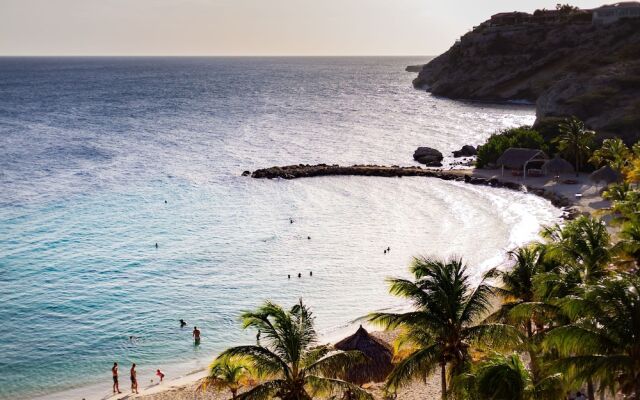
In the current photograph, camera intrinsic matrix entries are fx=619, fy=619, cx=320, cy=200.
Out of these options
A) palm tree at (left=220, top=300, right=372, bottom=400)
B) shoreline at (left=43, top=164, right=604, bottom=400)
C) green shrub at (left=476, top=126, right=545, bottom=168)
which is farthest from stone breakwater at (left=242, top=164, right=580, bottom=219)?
palm tree at (left=220, top=300, right=372, bottom=400)

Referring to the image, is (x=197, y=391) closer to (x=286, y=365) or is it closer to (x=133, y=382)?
(x=133, y=382)

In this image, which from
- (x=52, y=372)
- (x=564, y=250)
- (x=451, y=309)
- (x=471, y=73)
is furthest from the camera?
(x=471, y=73)

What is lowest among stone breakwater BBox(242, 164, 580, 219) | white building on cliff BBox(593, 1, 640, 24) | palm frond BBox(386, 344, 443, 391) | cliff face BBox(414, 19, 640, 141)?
stone breakwater BBox(242, 164, 580, 219)

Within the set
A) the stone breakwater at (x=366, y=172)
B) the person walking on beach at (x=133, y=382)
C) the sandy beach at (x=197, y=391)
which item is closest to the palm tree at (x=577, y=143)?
the stone breakwater at (x=366, y=172)

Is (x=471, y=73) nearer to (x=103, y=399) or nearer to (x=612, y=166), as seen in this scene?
(x=612, y=166)

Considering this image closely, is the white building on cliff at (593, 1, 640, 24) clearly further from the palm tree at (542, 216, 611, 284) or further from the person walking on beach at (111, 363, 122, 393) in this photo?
the person walking on beach at (111, 363, 122, 393)

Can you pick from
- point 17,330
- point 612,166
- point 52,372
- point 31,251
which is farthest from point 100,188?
point 612,166

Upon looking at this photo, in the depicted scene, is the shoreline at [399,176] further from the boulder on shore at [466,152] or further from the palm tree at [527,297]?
the boulder on shore at [466,152]
